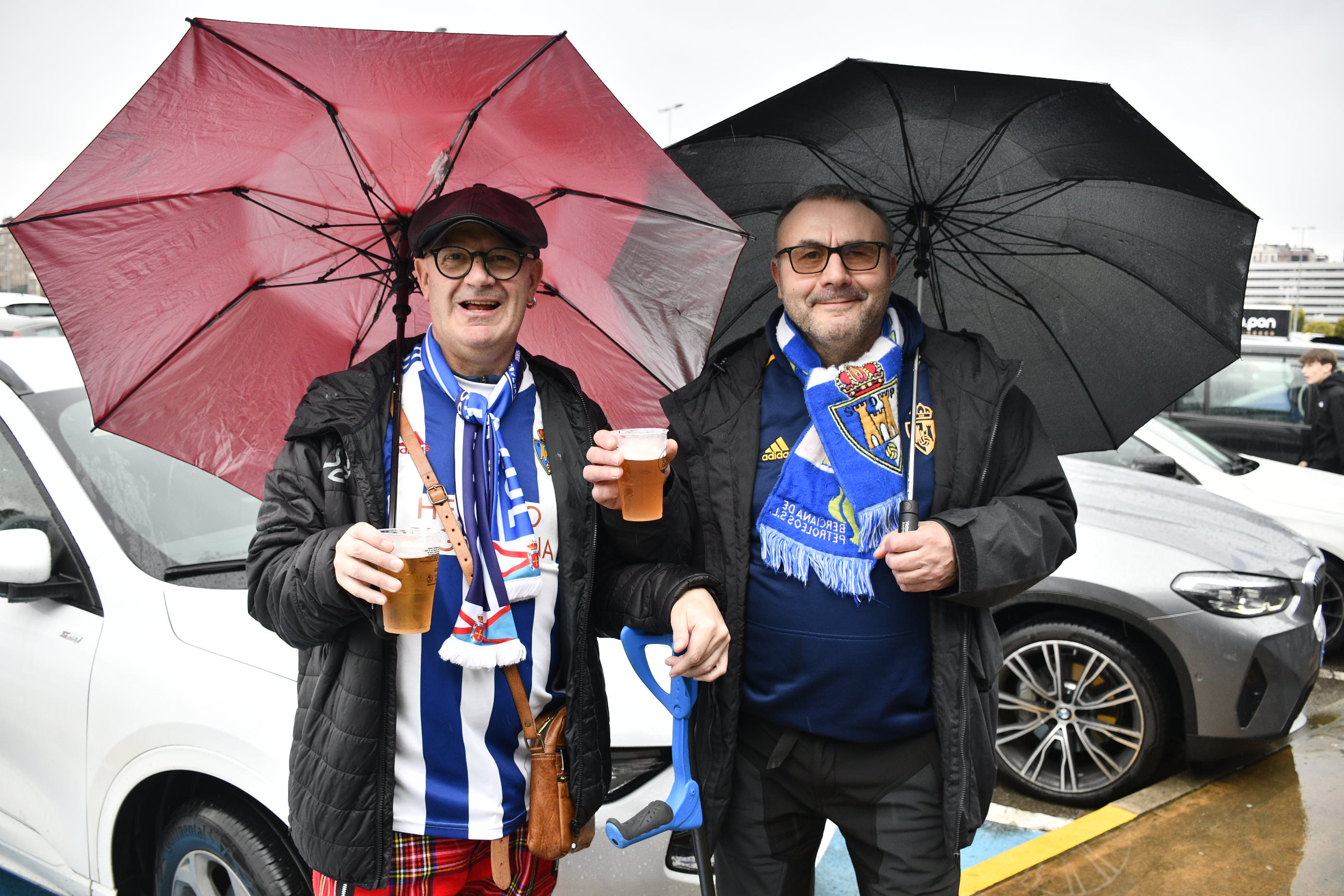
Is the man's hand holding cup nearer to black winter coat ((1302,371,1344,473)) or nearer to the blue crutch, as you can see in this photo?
the blue crutch

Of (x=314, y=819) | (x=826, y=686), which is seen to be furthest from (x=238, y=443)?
(x=826, y=686)

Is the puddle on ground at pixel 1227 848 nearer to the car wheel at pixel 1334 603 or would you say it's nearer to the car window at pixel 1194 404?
the car wheel at pixel 1334 603

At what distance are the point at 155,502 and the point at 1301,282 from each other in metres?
51.9

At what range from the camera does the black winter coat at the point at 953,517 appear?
2.12m

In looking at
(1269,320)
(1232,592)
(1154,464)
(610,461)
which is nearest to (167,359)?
(610,461)

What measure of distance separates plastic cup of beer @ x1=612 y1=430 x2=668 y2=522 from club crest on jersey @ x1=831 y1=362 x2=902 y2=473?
0.49 m

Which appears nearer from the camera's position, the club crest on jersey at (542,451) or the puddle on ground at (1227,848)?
the club crest on jersey at (542,451)

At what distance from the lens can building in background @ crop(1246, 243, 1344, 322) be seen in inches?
1495

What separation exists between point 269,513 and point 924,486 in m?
1.34

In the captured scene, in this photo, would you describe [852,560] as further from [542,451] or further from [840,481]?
[542,451]

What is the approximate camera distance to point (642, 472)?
1.89 metres

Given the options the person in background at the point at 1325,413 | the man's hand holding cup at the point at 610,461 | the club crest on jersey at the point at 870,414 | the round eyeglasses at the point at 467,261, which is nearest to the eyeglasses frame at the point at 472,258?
the round eyeglasses at the point at 467,261

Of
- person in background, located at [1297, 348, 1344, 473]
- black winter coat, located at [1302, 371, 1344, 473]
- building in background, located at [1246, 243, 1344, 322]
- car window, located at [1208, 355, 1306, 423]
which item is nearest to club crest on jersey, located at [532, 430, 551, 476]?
person in background, located at [1297, 348, 1344, 473]

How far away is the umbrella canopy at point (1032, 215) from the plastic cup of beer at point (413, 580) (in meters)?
1.33
